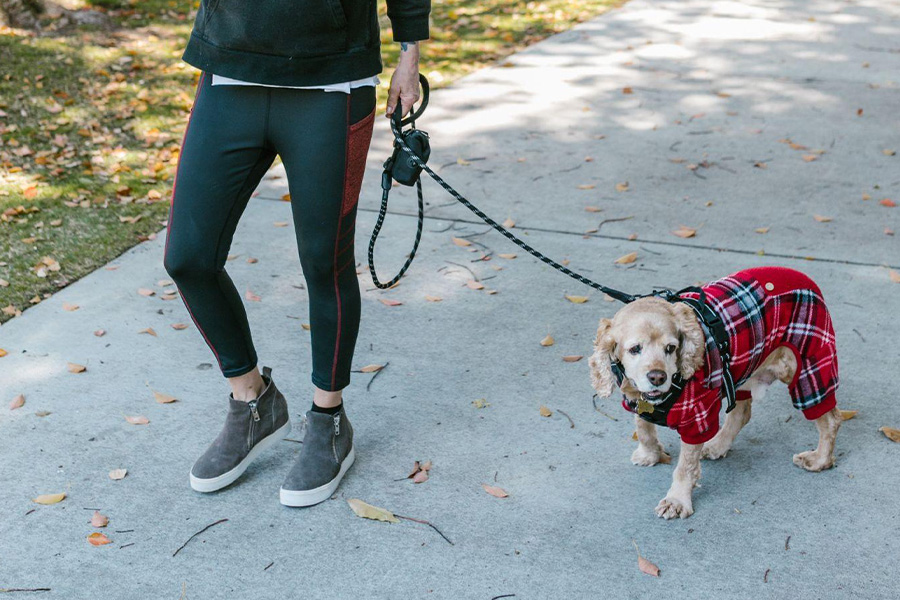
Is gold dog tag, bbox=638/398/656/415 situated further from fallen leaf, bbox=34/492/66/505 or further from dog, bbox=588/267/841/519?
fallen leaf, bbox=34/492/66/505

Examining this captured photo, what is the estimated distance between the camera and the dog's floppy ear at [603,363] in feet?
9.10

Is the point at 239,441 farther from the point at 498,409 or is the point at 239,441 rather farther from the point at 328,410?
the point at 498,409

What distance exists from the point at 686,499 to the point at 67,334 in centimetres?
280

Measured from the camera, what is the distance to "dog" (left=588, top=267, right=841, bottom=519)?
2.66m

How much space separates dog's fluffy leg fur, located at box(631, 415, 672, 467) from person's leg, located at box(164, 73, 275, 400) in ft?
4.87

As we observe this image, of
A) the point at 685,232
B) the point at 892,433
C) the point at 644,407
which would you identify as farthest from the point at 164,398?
the point at 685,232

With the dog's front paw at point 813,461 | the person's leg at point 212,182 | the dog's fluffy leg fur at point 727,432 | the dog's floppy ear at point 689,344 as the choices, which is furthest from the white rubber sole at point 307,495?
the dog's front paw at point 813,461

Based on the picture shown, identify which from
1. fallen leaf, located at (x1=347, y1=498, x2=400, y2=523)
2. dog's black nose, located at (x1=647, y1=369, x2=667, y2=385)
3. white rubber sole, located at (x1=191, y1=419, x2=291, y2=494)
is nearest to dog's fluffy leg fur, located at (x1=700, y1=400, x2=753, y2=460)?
dog's black nose, located at (x1=647, y1=369, x2=667, y2=385)

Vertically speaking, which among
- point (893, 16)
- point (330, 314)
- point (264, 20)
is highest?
point (264, 20)

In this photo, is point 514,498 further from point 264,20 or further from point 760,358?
point 264,20

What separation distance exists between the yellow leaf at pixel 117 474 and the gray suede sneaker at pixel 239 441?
0.27 metres

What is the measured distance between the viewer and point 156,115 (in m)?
7.18

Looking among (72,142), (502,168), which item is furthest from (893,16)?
(72,142)

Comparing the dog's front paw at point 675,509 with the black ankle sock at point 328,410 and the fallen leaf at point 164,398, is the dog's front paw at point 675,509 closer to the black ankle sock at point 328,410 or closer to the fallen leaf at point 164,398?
the black ankle sock at point 328,410
